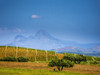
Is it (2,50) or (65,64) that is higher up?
(2,50)

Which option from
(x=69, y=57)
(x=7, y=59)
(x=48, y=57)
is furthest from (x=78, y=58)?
(x=7, y=59)

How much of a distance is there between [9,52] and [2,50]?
4.54 m

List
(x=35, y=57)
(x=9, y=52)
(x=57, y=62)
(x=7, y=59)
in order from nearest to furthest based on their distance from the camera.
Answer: (x=57, y=62) < (x=7, y=59) < (x=35, y=57) < (x=9, y=52)

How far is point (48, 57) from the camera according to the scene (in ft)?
263

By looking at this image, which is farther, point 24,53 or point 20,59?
point 24,53

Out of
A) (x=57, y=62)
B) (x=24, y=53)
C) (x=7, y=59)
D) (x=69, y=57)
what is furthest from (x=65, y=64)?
(x=24, y=53)

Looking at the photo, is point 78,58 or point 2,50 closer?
point 78,58

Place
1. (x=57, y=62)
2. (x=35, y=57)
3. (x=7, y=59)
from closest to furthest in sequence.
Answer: (x=57, y=62) < (x=7, y=59) < (x=35, y=57)

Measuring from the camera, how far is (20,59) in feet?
203

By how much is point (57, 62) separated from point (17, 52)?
52798 mm

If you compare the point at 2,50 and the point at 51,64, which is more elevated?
the point at 2,50

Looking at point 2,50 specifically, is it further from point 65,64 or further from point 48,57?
point 65,64

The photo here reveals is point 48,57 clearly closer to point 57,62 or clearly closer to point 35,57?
point 35,57

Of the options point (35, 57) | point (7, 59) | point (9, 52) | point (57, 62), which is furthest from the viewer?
point (9, 52)
